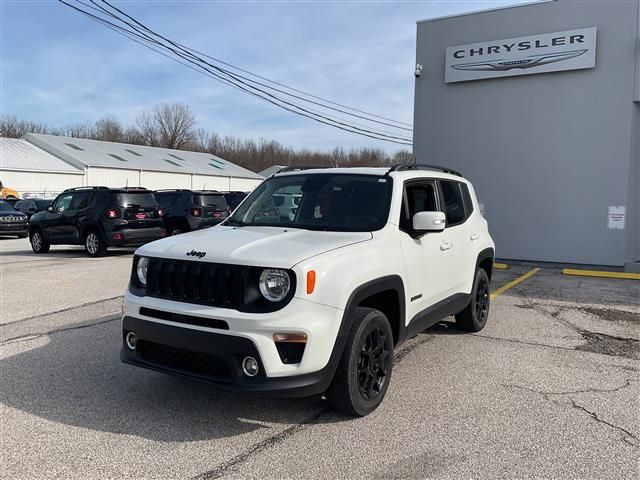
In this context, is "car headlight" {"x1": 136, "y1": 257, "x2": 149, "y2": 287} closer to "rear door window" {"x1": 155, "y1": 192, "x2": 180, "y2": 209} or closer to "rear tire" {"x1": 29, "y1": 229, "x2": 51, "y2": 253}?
"rear tire" {"x1": 29, "y1": 229, "x2": 51, "y2": 253}

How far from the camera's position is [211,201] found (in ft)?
55.8

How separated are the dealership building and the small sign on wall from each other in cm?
2

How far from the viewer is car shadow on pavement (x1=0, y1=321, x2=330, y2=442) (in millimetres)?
3824

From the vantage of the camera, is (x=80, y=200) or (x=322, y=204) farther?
(x=80, y=200)

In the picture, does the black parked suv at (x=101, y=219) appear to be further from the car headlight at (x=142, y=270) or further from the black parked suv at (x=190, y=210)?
the car headlight at (x=142, y=270)

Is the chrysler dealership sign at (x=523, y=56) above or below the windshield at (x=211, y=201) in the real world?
above

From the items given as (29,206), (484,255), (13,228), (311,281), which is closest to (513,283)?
(484,255)

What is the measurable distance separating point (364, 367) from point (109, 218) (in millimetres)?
11721

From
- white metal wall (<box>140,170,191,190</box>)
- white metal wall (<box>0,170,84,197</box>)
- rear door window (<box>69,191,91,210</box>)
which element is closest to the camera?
rear door window (<box>69,191,91,210</box>)

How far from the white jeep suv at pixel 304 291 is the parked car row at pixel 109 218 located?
994 centimetres

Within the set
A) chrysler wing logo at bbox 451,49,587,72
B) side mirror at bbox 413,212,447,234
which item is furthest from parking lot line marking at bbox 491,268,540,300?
chrysler wing logo at bbox 451,49,587,72

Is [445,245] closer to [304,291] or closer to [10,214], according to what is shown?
[304,291]

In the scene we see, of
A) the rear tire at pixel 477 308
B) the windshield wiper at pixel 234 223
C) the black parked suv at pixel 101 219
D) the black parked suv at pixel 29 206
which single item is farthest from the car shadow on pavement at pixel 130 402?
the black parked suv at pixel 29 206

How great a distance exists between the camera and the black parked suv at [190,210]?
54.2 feet
